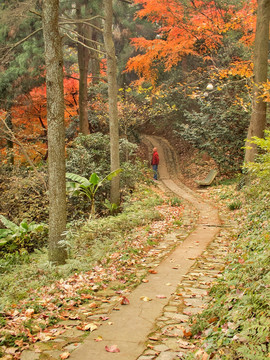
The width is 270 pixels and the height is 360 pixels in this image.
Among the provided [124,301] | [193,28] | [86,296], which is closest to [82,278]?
[86,296]

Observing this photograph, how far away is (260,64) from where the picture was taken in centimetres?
1234

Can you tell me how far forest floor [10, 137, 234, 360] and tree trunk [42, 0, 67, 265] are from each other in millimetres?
2184

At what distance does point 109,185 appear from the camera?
46.2ft

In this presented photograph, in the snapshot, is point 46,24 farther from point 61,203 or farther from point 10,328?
point 10,328

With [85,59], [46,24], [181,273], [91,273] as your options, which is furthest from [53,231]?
[85,59]

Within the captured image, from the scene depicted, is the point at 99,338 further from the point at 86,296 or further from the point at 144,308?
the point at 86,296

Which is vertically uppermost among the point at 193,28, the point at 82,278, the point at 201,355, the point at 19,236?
the point at 193,28

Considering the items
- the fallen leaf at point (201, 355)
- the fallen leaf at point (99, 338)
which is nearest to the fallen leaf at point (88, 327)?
the fallen leaf at point (99, 338)

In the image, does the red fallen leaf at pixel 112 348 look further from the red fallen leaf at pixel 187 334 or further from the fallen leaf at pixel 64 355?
the red fallen leaf at pixel 187 334

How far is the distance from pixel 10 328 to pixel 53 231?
342cm

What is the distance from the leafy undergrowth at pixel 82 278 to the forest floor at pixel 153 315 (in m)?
0.10

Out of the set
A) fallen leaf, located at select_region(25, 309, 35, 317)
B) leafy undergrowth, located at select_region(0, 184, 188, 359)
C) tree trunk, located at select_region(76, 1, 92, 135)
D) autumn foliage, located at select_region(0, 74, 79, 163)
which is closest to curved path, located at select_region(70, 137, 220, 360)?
leafy undergrowth, located at select_region(0, 184, 188, 359)

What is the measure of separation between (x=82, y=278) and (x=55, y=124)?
10.4 feet

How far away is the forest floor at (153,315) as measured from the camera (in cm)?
365
